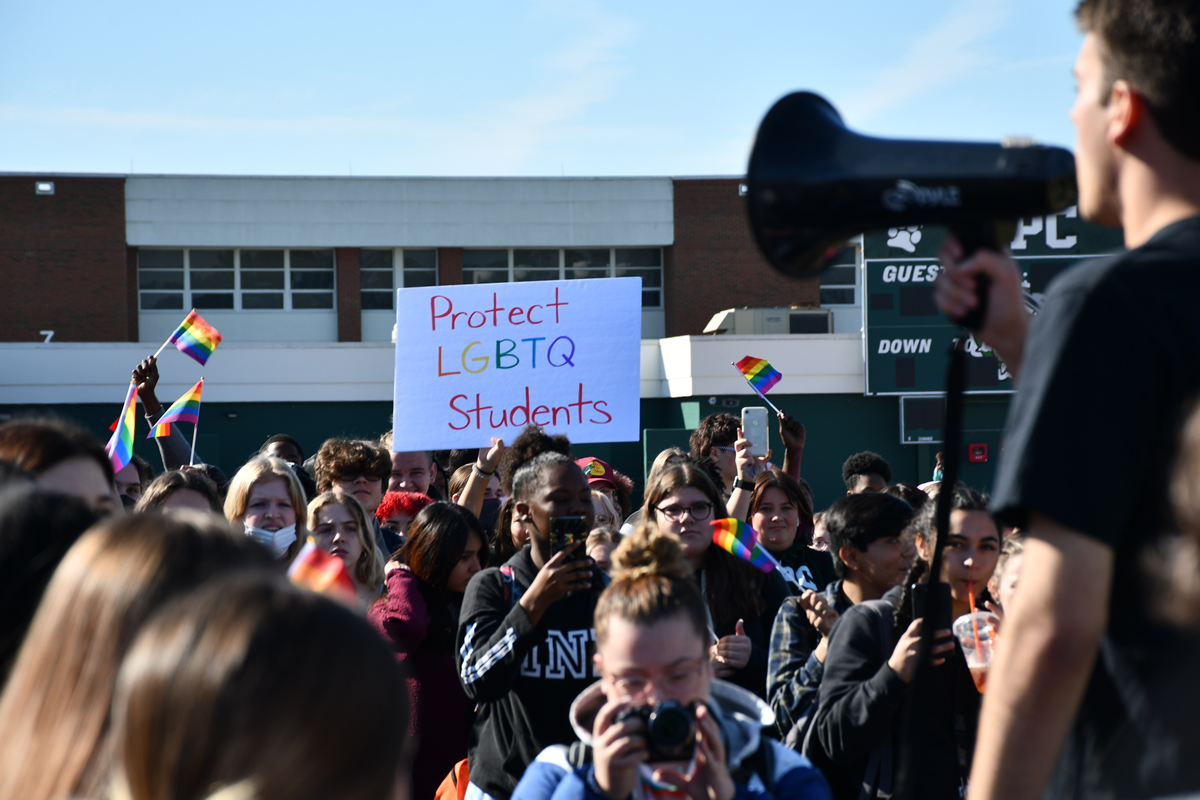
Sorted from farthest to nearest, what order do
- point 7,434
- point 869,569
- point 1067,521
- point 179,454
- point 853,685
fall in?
point 179,454 → point 869,569 → point 853,685 → point 7,434 → point 1067,521

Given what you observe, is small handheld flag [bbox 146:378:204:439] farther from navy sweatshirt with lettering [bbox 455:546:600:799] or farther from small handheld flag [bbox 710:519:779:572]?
small handheld flag [bbox 710:519:779:572]

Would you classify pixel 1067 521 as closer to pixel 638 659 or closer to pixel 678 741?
pixel 678 741

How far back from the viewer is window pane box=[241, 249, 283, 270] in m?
29.3

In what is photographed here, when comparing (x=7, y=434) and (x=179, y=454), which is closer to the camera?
(x=7, y=434)

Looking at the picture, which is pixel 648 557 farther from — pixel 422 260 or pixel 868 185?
pixel 422 260

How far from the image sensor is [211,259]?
96.0 ft

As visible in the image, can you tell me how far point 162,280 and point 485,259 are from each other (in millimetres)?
8263

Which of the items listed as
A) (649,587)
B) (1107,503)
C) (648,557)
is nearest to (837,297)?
(648,557)

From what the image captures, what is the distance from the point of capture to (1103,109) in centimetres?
156

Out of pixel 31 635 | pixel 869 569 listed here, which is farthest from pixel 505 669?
pixel 31 635

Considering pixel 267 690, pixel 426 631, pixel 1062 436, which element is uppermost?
pixel 1062 436

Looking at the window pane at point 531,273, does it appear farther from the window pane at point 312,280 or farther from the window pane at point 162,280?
the window pane at point 162,280

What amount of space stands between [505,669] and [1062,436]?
8.18 feet

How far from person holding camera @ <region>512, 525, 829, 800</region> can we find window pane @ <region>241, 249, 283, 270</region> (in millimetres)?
28037
